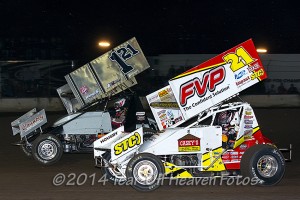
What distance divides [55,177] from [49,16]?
73.5 ft

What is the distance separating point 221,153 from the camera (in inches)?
339

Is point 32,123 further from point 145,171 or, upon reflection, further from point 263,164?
point 263,164

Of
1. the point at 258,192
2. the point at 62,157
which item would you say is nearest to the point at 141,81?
the point at 62,157

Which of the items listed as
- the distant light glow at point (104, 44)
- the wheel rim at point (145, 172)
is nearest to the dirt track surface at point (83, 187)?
the wheel rim at point (145, 172)

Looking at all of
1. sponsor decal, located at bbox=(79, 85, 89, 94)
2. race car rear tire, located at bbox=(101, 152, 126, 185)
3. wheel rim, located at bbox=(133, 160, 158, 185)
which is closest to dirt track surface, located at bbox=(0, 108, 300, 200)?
race car rear tire, located at bbox=(101, 152, 126, 185)

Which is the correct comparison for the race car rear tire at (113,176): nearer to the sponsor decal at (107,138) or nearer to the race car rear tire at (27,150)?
the sponsor decal at (107,138)

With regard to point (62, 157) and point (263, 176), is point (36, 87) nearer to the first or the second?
point (62, 157)

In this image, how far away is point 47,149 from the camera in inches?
449

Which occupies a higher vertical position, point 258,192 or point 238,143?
point 238,143

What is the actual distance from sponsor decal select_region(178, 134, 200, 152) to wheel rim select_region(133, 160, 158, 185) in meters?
0.53

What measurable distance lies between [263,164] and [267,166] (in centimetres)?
8

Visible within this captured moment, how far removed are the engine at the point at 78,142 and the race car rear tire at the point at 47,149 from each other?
304 mm

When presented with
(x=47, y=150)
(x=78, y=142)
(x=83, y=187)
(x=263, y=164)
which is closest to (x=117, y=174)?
(x=83, y=187)

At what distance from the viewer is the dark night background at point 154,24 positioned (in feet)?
94.5
